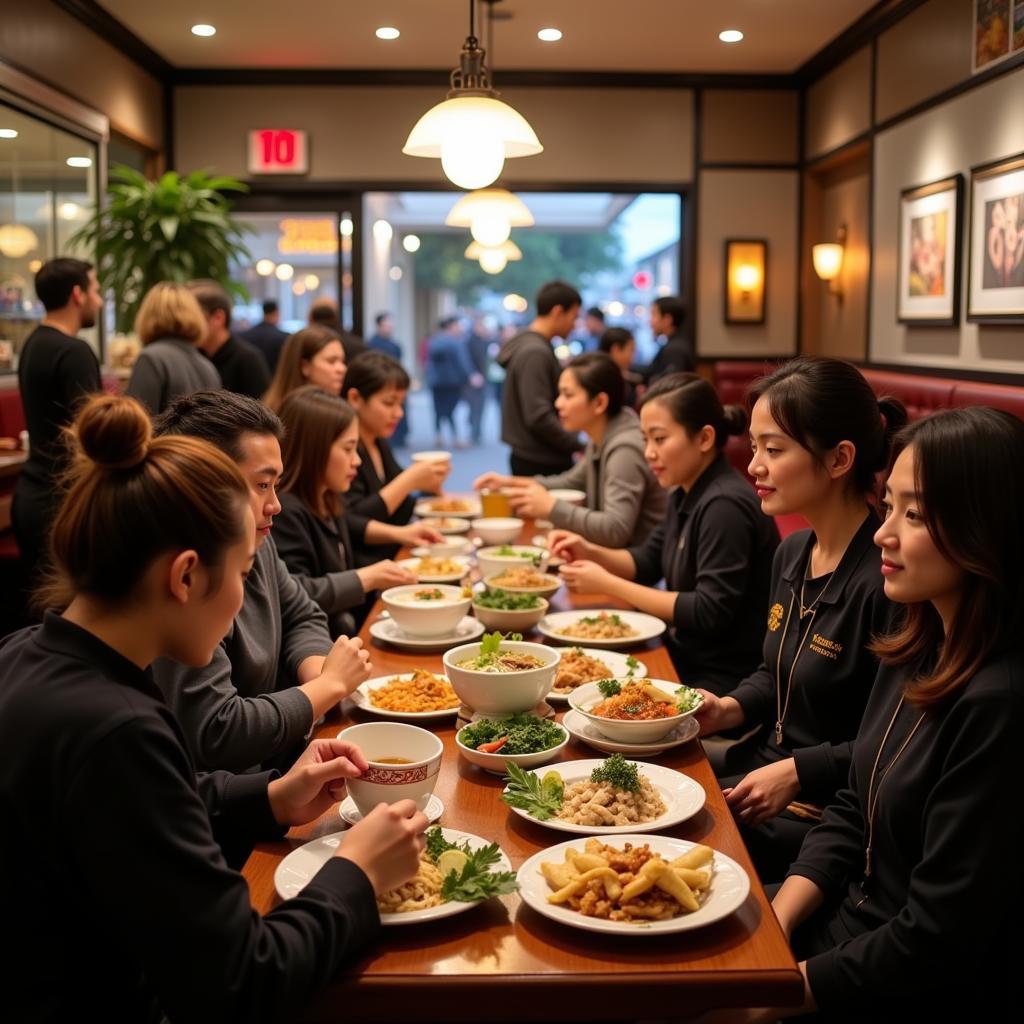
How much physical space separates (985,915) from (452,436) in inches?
539

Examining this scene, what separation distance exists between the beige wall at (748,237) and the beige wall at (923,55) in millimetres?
1668

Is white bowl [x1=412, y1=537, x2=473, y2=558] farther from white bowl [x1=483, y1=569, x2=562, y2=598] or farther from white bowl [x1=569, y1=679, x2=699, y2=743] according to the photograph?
white bowl [x1=569, y1=679, x2=699, y2=743]

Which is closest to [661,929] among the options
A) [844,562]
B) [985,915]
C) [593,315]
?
[985,915]

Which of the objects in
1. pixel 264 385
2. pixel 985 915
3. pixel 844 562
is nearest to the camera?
pixel 985 915

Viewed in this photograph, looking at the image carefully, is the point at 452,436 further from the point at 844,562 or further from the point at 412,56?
the point at 844,562

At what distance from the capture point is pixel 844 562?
213 centimetres

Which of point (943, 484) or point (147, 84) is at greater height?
point (147, 84)

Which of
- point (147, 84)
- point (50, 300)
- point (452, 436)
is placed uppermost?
point (147, 84)

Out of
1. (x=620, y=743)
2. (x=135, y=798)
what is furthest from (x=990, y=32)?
(x=135, y=798)

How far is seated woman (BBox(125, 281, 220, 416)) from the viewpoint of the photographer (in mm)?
4629

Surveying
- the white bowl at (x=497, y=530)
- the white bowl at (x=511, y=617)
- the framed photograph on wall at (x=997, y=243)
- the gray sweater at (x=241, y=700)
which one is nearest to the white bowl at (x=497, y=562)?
the white bowl at (x=511, y=617)

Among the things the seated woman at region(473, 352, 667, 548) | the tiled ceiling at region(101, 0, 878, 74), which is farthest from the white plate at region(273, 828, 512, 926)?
the tiled ceiling at region(101, 0, 878, 74)

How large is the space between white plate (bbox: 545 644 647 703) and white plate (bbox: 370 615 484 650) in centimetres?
29

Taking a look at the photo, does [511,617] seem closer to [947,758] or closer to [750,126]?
[947,758]
